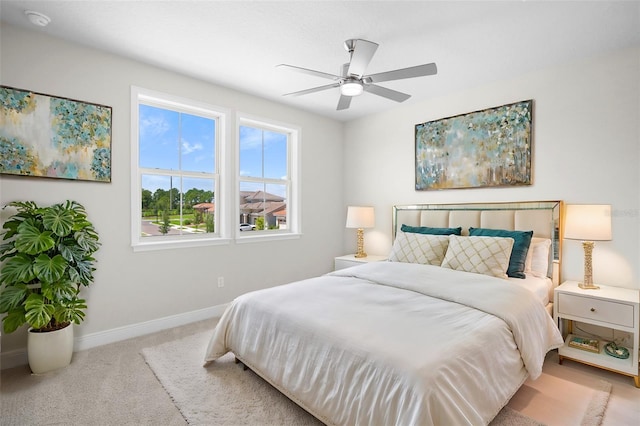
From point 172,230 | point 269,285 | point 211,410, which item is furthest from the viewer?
point 269,285

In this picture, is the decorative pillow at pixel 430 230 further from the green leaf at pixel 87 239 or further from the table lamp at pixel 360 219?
the green leaf at pixel 87 239

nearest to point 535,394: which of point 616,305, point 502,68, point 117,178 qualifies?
point 616,305

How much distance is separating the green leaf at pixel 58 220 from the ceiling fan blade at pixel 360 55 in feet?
7.72

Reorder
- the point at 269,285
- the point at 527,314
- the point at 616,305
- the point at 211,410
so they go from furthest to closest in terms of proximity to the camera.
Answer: the point at 269,285, the point at 616,305, the point at 527,314, the point at 211,410

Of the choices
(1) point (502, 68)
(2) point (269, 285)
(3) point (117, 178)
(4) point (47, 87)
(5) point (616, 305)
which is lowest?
(2) point (269, 285)

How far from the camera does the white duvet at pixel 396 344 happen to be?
4.33ft

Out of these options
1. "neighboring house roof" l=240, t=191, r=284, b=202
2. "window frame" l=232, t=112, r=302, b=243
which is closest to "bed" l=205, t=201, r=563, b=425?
"window frame" l=232, t=112, r=302, b=243

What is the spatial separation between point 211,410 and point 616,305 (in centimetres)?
289

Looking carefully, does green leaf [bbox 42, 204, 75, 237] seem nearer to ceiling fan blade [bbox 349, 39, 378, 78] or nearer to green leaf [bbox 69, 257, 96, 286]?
green leaf [bbox 69, 257, 96, 286]

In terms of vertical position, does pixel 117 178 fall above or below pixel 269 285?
above

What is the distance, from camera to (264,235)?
13.1ft

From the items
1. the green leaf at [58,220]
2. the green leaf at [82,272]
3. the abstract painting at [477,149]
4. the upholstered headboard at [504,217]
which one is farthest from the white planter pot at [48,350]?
the abstract painting at [477,149]

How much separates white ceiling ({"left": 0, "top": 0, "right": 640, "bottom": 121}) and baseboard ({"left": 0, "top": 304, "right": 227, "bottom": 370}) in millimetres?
2492

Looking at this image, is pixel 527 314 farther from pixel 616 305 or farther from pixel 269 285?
pixel 269 285
